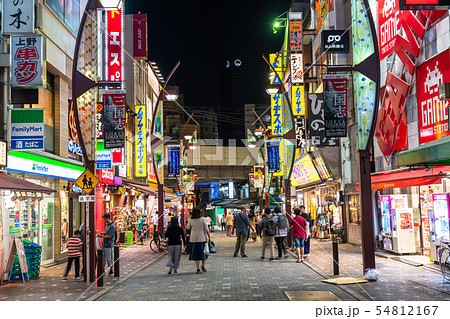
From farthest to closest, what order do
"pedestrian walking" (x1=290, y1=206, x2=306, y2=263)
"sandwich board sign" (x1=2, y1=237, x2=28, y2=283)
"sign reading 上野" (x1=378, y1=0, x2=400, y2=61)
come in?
"sign reading 上野" (x1=378, y1=0, x2=400, y2=61), "pedestrian walking" (x1=290, y1=206, x2=306, y2=263), "sandwich board sign" (x1=2, y1=237, x2=28, y2=283)

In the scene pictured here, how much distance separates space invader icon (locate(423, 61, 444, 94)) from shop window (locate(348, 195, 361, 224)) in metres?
9.41

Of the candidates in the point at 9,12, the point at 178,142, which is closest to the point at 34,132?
the point at 9,12

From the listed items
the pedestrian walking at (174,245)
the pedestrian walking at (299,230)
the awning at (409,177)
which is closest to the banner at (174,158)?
the awning at (409,177)

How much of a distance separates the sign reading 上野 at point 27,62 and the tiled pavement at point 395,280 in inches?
394

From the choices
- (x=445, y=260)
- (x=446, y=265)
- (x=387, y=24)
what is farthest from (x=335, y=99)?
(x=387, y=24)

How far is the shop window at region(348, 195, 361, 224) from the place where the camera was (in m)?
25.3

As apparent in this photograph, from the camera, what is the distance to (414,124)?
18.3 m

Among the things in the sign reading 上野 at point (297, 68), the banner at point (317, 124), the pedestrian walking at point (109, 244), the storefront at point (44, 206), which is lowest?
the pedestrian walking at point (109, 244)

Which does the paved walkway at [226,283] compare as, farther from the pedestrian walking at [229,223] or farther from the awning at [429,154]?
the pedestrian walking at [229,223]

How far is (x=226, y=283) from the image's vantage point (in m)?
12.7

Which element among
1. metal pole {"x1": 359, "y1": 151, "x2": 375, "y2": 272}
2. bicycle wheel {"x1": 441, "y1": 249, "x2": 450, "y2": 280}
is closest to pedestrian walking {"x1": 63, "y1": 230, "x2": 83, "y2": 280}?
metal pole {"x1": 359, "y1": 151, "x2": 375, "y2": 272}

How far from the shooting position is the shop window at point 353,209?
2530 centimetres

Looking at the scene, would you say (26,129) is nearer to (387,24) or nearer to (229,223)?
(387,24)

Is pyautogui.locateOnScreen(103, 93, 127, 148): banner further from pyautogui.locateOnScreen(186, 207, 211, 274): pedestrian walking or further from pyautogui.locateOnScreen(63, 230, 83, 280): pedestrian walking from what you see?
pyautogui.locateOnScreen(186, 207, 211, 274): pedestrian walking
